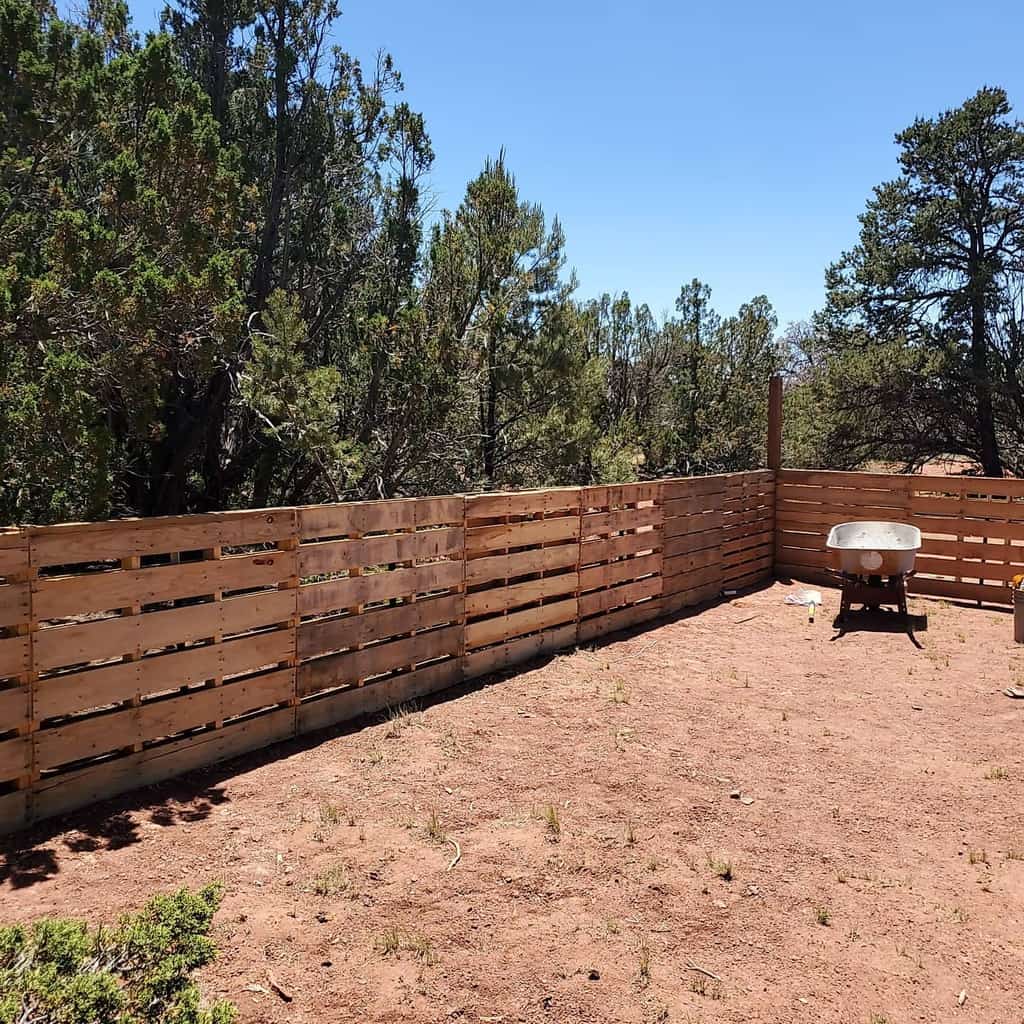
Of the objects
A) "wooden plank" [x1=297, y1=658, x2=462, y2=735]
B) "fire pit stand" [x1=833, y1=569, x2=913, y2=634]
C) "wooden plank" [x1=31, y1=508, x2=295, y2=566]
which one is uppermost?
"wooden plank" [x1=31, y1=508, x2=295, y2=566]

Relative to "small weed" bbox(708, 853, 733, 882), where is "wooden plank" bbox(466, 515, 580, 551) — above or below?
above

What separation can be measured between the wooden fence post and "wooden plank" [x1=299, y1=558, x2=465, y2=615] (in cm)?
656

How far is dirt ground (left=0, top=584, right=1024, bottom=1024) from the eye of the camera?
2.89m

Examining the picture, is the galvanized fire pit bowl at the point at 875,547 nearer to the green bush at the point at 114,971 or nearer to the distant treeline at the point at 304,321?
the distant treeline at the point at 304,321

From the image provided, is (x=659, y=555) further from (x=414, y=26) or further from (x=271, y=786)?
(x=414, y=26)

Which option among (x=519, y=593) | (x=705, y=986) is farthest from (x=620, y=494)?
(x=705, y=986)

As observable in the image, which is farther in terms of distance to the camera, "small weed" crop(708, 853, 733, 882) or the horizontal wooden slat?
the horizontal wooden slat

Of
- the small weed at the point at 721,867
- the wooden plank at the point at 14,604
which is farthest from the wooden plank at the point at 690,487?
the wooden plank at the point at 14,604

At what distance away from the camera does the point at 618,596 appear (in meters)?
8.19

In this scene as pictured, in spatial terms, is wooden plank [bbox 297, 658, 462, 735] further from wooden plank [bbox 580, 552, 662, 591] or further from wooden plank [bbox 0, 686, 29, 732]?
wooden plank [bbox 580, 552, 662, 591]

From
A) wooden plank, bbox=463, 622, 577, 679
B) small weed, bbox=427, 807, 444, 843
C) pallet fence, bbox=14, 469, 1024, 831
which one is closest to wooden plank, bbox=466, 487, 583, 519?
pallet fence, bbox=14, 469, 1024, 831

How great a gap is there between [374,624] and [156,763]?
68.3 inches

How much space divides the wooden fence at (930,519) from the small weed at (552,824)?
7849mm

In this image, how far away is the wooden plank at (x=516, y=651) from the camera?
655 centimetres
